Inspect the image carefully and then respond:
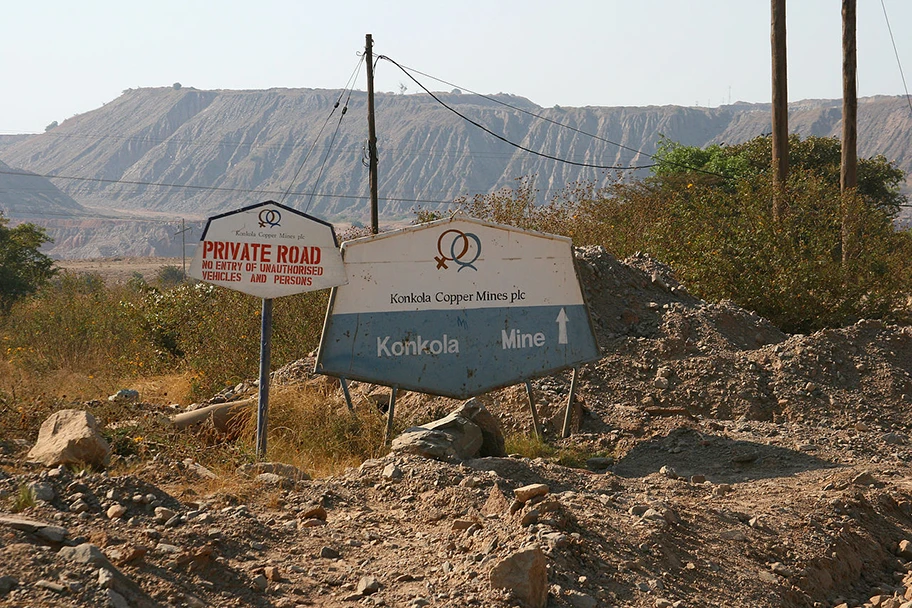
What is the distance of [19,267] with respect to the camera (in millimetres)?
23281

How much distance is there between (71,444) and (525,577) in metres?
3.34

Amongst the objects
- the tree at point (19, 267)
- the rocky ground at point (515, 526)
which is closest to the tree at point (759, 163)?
the tree at point (19, 267)

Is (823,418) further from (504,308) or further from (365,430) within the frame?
(365,430)

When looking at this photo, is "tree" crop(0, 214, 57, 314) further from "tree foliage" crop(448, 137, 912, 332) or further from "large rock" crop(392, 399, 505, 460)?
"large rock" crop(392, 399, 505, 460)

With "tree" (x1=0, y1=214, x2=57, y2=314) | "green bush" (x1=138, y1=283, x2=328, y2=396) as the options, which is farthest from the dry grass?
"tree" (x1=0, y1=214, x2=57, y2=314)

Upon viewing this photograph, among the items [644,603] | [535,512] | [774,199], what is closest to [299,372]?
[535,512]

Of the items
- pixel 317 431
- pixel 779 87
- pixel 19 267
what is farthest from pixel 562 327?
pixel 19 267

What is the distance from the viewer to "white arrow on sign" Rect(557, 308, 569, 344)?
30.0ft

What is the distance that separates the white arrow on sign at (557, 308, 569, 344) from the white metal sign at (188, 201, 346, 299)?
7.99ft

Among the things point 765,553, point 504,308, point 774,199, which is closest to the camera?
point 765,553

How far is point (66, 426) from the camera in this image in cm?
659

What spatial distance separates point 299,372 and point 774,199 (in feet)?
30.3

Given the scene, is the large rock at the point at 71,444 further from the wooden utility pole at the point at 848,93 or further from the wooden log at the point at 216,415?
the wooden utility pole at the point at 848,93

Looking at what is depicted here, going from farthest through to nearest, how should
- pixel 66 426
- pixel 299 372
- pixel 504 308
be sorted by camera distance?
pixel 299 372 < pixel 504 308 < pixel 66 426
